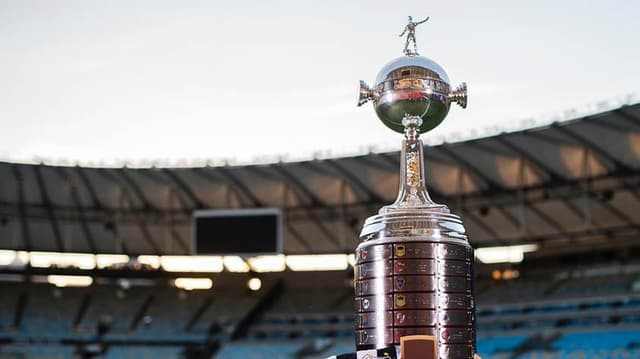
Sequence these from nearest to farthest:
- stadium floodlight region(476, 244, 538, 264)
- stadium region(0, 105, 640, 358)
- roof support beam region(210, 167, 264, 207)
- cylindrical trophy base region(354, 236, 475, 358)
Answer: cylindrical trophy base region(354, 236, 475, 358) < stadium region(0, 105, 640, 358) < roof support beam region(210, 167, 264, 207) < stadium floodlight region(476, 244, 538, 264)

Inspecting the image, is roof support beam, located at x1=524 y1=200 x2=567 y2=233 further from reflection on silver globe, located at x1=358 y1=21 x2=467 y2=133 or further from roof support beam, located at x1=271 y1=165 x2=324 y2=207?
reflection on silver globe, located at x1=358 y1=21 x2=467 y2=133

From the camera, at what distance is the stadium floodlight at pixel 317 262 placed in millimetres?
37531

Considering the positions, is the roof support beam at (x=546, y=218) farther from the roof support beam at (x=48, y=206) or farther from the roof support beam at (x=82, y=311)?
the roof support beam at (x=48, y=206)

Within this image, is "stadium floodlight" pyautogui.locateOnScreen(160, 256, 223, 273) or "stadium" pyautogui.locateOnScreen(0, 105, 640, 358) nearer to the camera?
"stadium" pyautogui.locateOnScreen(0, 105, 640, 358)

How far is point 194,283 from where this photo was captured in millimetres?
37344

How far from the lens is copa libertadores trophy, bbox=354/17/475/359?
13.9 feet

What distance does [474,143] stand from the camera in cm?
2955

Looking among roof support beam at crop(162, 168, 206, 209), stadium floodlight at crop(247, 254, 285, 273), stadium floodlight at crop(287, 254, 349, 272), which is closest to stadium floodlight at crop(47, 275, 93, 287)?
roof support beam at crop(162, 168, 206, 209)

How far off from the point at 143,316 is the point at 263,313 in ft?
15.4

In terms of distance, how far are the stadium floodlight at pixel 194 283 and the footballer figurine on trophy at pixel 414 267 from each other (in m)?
33.1

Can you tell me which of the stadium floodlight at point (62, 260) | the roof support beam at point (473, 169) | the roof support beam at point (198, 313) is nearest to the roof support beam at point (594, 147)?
the roof support beam at point (473, 169)

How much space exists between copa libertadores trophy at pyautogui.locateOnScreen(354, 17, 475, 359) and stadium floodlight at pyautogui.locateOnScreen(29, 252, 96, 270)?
32744 mm

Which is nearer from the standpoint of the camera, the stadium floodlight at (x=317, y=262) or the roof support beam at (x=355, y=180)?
the roof support beam at (x=355, y=180)

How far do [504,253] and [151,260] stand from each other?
14.0m
